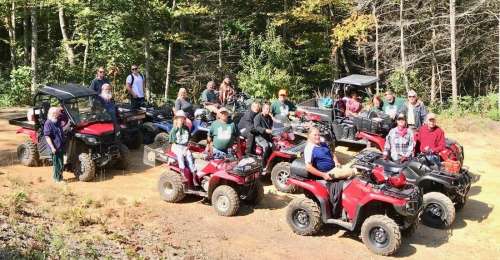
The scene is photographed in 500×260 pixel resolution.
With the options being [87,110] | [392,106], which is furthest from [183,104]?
[392,106]

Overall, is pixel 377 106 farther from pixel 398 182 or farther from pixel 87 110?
pixel 87 110

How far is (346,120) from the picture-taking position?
13039 mm

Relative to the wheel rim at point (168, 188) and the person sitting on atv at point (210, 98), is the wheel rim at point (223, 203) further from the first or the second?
the person sitting on atv at point (210, 98)

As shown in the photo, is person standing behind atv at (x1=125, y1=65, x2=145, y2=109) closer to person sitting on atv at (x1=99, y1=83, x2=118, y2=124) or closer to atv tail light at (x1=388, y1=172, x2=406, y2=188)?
person sitting on atv at (x1=99, y1=83, x2=118, y2=124)

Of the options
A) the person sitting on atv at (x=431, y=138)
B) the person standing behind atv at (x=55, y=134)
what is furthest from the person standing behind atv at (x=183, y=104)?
the person sitting on atv at (x=431, y=138)

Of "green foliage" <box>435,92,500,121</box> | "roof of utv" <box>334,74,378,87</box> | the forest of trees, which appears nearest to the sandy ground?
"roof of utv" <box>334,74,378,87</box>

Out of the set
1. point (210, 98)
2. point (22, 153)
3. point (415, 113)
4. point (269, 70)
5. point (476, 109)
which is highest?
point (269, 70)

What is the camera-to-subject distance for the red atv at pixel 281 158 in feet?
34.1

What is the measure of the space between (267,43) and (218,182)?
14121 mm

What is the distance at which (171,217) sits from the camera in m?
9.00

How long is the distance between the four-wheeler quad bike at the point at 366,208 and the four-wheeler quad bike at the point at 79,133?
13.8 feet

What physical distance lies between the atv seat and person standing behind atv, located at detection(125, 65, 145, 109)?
6631 mm

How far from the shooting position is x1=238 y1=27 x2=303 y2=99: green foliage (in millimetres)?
21203

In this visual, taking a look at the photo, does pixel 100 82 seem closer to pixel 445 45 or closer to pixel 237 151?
pixel 237 151
